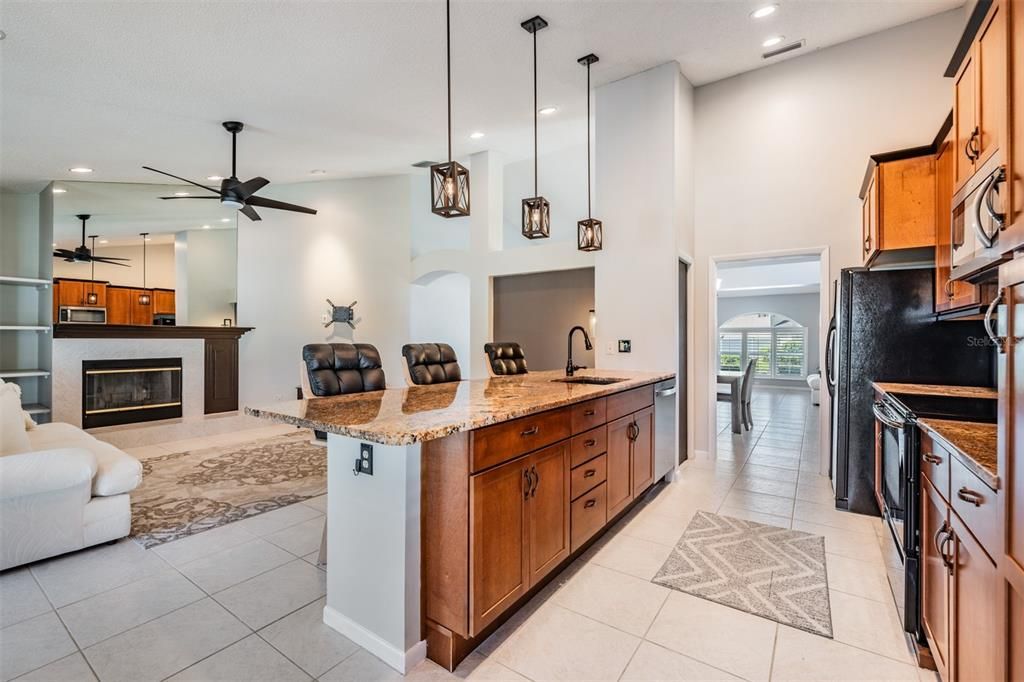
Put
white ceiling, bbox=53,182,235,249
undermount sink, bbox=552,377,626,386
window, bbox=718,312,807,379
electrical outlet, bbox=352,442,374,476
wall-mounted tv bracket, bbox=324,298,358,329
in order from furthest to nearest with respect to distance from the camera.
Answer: window, bbox=718,312,807,379 → wall-mounted tv bracket, bbox=324,298,358,329 → white ceiling, bbox=53,182,235,249 → undermount sink, bbox=552,377,626,386 → electrical outlet, bbox=352,442,374,476

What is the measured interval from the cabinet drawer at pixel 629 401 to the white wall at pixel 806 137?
1563 millimetres

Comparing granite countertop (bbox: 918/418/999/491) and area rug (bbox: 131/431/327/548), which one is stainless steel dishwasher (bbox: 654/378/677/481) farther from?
area rug (bbox: 131/431/327/548)

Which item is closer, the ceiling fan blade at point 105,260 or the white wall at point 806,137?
the white wall at point 806,137

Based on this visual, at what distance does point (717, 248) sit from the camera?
4664 millimetres

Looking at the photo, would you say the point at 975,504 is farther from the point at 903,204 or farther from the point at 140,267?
the point at 140,267

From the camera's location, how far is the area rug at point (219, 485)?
314 cm

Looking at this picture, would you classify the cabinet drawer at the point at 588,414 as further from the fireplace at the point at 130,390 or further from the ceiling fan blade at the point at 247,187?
the fireplace at the point at 130,390

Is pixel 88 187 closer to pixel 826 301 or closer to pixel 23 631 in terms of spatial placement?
pixel 23 631

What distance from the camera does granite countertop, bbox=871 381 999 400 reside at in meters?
2.42

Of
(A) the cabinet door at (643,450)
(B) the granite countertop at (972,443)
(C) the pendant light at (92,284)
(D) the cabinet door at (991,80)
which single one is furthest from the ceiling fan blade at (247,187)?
(B) the granite countertop at (972,443)

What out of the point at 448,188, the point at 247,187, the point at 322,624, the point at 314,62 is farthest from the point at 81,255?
the point at 322,624

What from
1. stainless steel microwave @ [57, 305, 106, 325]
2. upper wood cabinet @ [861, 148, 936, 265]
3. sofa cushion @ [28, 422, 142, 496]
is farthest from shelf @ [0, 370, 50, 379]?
upper wood cabinet @ [861, 148, 936, 265]

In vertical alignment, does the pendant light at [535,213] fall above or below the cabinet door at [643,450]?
above

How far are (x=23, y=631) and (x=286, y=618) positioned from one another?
105 cm
